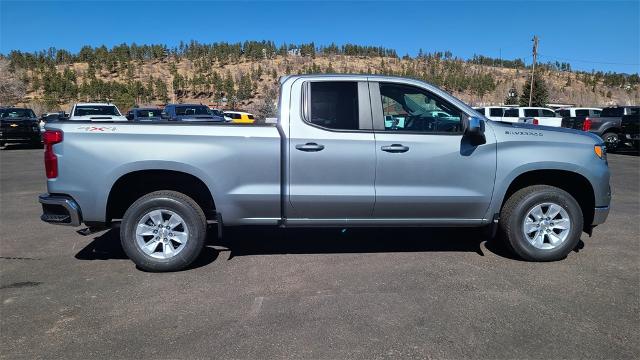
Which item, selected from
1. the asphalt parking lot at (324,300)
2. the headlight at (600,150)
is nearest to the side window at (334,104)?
the asphalt parking lot at (324,300)

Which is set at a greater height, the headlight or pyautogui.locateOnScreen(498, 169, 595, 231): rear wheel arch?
the headlight

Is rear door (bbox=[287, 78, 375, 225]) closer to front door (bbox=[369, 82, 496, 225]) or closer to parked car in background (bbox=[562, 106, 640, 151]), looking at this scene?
front door (bbox=[369, 82, 496, 225])

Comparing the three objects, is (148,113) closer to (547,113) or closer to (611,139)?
(611,139)

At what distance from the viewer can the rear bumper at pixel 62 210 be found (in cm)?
495

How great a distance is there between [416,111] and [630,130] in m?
17.9

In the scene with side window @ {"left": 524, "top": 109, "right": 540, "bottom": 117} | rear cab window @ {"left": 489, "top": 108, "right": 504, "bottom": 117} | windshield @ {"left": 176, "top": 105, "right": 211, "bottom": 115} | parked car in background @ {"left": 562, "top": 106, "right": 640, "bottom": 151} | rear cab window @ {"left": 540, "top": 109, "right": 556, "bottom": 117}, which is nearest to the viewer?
parked car in background @ {"left": 562, "top": 106, "right": 640, "bottom": 151}

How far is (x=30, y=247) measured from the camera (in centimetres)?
608

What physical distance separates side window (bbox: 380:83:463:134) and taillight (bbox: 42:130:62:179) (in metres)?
3.29

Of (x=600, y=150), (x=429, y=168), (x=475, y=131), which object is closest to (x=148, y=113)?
(x=429, y=168)

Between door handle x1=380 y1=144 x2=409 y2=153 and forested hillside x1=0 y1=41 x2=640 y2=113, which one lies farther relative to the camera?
forested hillside x1=0 y1=41 x2=640 y2=113

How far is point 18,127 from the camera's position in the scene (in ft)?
72.5

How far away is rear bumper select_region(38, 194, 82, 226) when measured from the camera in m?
4.95

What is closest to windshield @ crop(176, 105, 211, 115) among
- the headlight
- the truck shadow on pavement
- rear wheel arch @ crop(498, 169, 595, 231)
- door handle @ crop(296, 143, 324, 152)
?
the truck shadow on pavement

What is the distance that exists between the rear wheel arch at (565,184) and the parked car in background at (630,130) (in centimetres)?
1635
